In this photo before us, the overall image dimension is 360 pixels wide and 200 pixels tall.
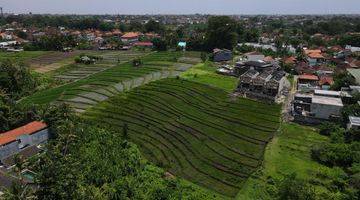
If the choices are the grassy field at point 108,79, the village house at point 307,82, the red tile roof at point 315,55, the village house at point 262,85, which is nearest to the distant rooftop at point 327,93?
the village house at point 307,82

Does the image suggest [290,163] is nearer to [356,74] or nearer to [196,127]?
[196,127]

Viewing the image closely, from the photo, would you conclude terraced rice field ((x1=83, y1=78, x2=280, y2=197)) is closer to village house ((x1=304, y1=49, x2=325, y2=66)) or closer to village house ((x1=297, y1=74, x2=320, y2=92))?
village house ((x1=297, y1=74, x2=320, y2=92))

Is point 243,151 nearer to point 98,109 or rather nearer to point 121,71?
point 98,109

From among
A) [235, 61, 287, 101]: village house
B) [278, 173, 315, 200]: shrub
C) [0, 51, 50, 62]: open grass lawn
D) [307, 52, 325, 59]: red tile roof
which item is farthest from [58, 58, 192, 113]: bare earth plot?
[0, 51, 50, 62]: open grass lawn

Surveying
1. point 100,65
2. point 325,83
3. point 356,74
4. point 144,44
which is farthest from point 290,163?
point 144,44

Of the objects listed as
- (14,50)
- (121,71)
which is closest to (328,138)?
(121,71)
